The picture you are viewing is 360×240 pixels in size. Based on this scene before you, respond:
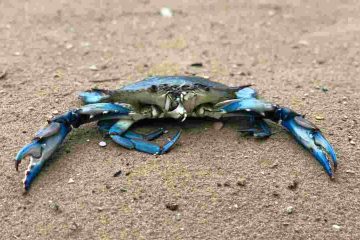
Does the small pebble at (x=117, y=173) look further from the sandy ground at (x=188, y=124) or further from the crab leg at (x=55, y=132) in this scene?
the crab leg at (x=55, y=132)

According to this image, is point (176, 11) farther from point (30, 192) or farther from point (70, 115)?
point (30, 192)

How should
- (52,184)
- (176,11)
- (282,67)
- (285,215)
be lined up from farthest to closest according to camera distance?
(176,11) < (282,67) < (52,184) < (285,215)

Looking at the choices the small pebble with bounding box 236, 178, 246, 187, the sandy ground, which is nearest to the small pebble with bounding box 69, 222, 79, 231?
the sandy ground

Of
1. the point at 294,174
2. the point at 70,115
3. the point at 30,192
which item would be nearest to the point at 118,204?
the point at 30,192

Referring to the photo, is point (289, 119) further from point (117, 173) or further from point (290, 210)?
point (117, 173)

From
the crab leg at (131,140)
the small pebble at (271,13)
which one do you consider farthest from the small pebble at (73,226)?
the small pebble at (271,13)

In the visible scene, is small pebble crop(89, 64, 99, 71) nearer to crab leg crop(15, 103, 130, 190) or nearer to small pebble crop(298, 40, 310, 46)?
crab leg crop(15, 103, 130, 190)

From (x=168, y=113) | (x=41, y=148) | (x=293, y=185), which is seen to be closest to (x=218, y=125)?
(x=168, y=113)
